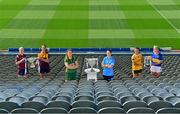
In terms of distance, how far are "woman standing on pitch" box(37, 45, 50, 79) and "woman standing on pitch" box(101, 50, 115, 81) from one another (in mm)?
2303

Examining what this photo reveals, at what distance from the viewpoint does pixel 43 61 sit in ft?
48.4

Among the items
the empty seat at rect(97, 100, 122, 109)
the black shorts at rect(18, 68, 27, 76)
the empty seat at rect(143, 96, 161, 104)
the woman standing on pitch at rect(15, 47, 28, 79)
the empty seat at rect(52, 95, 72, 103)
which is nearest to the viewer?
the empty seat at rect(97, 100, 122, 109)

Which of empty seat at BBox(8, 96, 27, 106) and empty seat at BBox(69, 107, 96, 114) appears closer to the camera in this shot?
empty seat at BBox(69, 107, 96, 114)

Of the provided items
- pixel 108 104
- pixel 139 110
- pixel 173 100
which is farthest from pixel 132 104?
pixel 173 100

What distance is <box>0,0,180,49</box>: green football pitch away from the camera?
28984mm

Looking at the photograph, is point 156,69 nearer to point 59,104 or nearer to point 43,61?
point 43,61

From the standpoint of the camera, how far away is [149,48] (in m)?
26.7

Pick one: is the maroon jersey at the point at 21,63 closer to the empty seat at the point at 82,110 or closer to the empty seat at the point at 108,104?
the empty seat at the point at 108,104

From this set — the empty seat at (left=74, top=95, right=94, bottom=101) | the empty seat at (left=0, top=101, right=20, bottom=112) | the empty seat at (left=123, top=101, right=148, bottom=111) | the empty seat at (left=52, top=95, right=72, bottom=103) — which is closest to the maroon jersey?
the empty seat at (left=52, top=95, right=72, bottom=103)

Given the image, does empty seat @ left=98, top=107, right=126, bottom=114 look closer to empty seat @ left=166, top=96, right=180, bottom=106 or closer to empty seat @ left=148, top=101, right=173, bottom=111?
empty seat @ left=148, top=101, right=173, bottom=111

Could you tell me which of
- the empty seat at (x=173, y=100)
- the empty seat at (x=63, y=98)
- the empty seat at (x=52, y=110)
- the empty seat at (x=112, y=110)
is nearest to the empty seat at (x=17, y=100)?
the empty seat at (x=63, y=98)

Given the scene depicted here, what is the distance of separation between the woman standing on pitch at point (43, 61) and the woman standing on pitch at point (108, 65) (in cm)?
230

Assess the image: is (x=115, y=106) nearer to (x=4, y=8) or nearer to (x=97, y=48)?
(x=97, y=48)

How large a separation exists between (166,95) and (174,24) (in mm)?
25219
